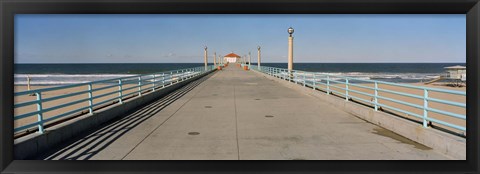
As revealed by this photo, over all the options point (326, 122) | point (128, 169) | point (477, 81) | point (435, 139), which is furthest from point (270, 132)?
point (477, 81)

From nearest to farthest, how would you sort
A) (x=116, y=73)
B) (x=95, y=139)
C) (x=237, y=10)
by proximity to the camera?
(x=237, y=10) → (x=95, y=139) → (x=116, y=73)

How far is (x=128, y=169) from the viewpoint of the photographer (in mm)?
4402

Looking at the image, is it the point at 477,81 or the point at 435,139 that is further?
the point at 435,139

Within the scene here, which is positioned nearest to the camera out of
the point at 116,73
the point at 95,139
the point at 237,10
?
the point at 237,10

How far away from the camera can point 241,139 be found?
6680mm

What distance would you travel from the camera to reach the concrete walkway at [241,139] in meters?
5.53

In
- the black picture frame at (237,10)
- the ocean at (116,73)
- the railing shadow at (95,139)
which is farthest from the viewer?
the ocean at (116,73)

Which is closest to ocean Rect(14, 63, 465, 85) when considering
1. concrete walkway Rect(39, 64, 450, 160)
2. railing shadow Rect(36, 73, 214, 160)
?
railing shadow Rect(36, 73, 214, 160)

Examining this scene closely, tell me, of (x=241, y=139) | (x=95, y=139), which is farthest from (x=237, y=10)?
(x=95, y=139)

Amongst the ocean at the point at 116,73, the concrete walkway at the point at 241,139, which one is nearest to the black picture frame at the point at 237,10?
the ocean at the point at 116,73

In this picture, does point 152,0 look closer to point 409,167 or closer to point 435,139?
point 409,167

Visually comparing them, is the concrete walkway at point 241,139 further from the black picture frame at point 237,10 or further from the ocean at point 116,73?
the ocean at point 116,73

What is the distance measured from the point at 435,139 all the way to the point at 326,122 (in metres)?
3.08

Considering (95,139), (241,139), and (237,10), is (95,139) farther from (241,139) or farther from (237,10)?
(237,10)
